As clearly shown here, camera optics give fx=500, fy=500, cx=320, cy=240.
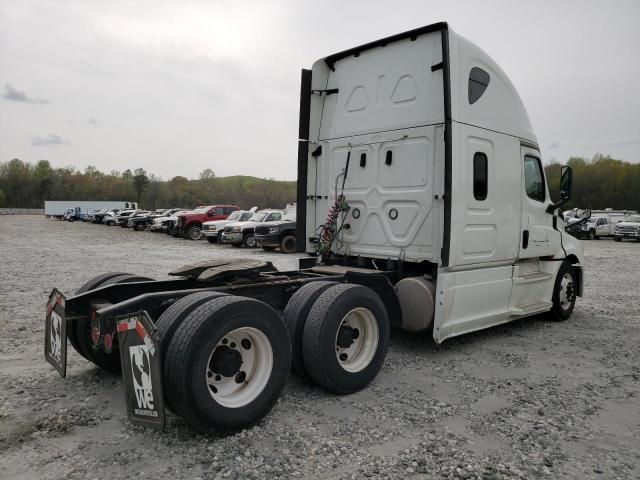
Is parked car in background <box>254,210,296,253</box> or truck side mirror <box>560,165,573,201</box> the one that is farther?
parked car in background <box>254,210,296,253</box>

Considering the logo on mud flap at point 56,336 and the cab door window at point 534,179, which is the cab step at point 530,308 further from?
the logo on mud flap at point 56,336

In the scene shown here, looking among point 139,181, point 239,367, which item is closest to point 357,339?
point 239,367

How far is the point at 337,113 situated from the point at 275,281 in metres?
2.75

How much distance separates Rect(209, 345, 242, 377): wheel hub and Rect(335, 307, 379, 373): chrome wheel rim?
3.69 ft

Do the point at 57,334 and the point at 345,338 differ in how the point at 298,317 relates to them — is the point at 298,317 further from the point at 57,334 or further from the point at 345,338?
the point at 57,334

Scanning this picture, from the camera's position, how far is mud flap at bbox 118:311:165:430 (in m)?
3.19

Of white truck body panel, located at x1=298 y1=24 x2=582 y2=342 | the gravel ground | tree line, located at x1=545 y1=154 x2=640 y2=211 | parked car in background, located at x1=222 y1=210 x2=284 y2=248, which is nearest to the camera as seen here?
the gravel ground

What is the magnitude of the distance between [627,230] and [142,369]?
32163 millimetres

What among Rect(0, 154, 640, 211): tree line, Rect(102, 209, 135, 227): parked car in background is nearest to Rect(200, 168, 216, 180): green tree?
Rect(0, 154, 640, 211): tree line

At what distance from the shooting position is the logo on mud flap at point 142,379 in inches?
127

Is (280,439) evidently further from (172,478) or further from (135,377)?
(135,377)

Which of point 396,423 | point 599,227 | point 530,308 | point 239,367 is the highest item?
point 599,227

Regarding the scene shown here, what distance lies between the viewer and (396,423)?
12.5 ft

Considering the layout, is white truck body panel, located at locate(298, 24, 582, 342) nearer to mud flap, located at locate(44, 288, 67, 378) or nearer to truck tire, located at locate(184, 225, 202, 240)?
mud flap, located at locate(44, 288, 67, 378)
